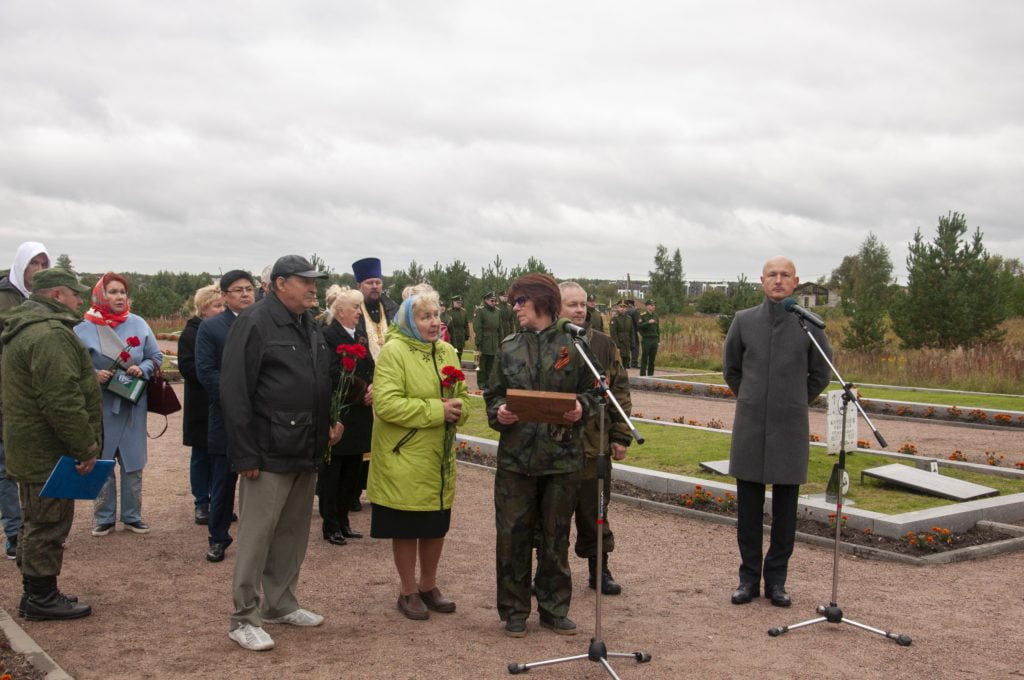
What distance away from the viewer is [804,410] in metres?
6.05

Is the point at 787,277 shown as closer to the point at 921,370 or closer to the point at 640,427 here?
the point at 640,427

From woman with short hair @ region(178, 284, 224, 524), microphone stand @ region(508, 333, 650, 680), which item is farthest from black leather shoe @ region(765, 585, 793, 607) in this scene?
woman with short hair @ region(178, 284, 224, 524)

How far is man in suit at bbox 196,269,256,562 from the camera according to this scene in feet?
22.6

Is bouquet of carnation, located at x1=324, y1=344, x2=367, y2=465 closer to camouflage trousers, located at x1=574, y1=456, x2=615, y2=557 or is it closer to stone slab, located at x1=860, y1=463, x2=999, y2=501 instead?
camouflage trousers, located at x1=574, y1=456, x2=615, y2=557

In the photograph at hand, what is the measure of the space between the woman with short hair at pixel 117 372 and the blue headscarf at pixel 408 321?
9.40 ft

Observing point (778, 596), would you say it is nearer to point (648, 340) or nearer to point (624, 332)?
point (624, 332)

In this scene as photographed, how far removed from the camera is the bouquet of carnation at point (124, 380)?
284 inches

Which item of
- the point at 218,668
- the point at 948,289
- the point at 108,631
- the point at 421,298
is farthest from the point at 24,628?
the point at 948,289

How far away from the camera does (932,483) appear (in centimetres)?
881

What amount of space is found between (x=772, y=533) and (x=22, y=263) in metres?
5.48

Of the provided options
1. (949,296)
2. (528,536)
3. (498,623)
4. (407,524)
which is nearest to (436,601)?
(498,623)

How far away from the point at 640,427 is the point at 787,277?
7837 millimetres

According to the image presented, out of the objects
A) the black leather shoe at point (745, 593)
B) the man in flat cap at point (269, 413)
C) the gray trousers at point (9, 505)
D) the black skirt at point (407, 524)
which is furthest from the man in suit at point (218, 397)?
the black leather shoe at point (745, 593)

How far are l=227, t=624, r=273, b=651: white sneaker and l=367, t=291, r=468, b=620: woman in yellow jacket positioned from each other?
0.82 m
